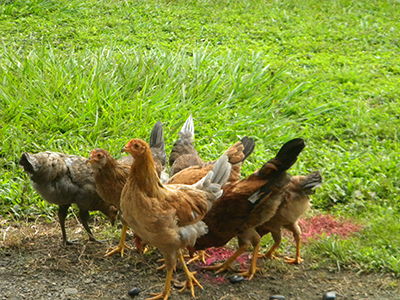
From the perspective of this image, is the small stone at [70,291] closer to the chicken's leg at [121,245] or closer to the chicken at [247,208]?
the chicken's leg at [121,245]

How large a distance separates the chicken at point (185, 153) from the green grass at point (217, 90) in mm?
692

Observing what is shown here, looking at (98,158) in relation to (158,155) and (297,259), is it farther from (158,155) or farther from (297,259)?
(297,259)

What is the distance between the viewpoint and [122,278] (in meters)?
4.71

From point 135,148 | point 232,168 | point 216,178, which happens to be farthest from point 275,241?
point 135,148

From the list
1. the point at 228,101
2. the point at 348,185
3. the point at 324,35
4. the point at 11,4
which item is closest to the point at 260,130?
the point at 228,101

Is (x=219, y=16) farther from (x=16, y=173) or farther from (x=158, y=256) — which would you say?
(x=158, y=256)

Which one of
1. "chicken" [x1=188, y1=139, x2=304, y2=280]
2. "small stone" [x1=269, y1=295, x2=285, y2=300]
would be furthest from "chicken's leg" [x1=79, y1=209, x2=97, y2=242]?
"small stone" [x1=269, y1=295, x2=285, y2=300]

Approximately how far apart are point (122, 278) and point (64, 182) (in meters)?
0.96

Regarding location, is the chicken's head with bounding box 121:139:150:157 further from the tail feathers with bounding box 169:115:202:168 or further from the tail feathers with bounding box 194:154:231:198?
the tail feathers with bounding box 169:115:202:168

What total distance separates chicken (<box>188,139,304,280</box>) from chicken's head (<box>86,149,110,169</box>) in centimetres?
96

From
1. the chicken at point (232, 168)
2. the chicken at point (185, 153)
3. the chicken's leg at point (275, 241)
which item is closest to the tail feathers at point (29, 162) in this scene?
the chicken at point (232, 168)

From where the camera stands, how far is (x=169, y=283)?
14.4 feet

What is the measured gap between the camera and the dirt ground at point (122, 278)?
4.49 m

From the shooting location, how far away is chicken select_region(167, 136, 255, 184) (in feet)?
16.6
